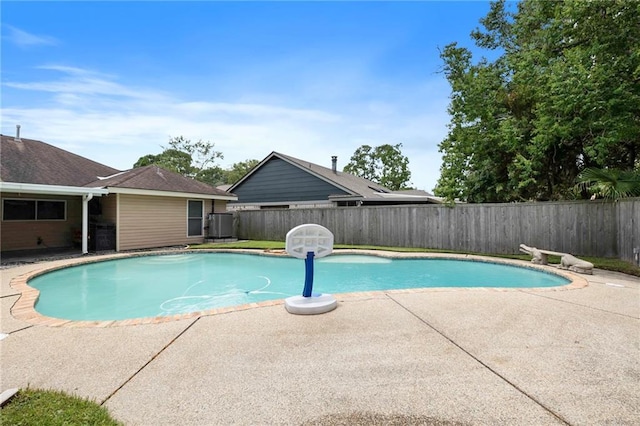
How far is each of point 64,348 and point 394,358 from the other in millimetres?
3134

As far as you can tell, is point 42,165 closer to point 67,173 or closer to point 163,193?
point 67,173

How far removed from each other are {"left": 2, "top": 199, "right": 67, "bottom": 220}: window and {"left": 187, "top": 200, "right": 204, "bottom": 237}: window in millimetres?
4469

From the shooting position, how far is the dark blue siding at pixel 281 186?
1720 centimetres

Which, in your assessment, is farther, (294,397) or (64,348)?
(64,348)

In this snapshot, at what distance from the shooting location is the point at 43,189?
9172 mm

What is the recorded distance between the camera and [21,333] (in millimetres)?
3473

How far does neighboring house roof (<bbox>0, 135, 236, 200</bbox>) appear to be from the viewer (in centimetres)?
1102

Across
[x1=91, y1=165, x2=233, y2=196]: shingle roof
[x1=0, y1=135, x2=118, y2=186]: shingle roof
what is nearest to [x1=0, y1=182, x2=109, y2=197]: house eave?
[x1=91, y1=165, x2=233, y2=196]: shingle roof

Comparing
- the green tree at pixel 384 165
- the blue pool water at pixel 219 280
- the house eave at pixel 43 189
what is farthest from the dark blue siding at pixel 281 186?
the green tree at pixel 384 165

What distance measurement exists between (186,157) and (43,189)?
25.2 meters

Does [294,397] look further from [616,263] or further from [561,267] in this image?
[616,263]

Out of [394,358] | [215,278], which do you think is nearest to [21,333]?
[394,358]

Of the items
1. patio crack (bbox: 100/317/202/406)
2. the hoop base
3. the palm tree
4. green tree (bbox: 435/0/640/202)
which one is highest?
green tree (bbox: 435/0/640/202)

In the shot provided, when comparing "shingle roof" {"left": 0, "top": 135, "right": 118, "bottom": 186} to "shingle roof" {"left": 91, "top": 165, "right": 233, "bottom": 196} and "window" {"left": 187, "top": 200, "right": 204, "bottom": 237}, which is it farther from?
A: "window" {"left": 187, "top": 200, "right": 204, "bottom": 237}
